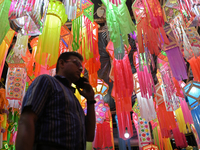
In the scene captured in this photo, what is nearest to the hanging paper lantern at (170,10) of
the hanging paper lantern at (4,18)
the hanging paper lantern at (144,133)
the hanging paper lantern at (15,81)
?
the hanging paper lantern at (4,18)

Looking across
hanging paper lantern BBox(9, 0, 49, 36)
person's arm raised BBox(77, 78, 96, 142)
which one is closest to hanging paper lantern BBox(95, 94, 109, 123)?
hanging paper lantern BBox(9, 0, 49, 36)

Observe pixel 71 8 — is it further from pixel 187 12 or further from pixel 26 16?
pixel 187 12

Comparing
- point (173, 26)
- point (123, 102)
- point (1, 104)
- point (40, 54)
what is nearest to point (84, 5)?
point (40, 54)

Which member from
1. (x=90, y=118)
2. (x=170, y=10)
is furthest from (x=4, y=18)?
(x=170, y=10)

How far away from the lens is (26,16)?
1.44m

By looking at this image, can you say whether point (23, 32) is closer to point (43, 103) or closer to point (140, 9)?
point (43, 103)

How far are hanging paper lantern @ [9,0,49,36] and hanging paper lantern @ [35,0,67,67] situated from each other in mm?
209

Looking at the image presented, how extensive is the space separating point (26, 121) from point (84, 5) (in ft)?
6.76

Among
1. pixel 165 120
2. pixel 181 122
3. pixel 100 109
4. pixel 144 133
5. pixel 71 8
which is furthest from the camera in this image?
pixel 144 133

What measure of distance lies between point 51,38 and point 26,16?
346mm

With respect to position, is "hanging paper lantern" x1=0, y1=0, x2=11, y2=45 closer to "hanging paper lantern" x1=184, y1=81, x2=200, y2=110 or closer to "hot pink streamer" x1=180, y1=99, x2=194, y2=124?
"hanging paper lantern" x1=184, y1=81, x2=200, y2=110

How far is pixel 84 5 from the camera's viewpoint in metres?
2.26

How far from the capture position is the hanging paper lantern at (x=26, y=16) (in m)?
1.38

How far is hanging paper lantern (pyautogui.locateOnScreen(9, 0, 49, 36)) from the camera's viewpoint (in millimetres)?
1381
